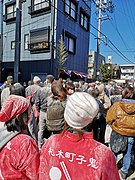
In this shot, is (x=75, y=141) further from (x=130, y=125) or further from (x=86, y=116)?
(x=130, y=125)

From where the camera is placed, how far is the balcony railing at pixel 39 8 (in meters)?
15.1

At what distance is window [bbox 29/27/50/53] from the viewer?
1510cm

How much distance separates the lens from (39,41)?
1566cm

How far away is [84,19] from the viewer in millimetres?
19672

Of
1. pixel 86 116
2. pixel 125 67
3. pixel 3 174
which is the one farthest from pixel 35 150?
pixel 125 67

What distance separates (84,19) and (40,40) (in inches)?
256

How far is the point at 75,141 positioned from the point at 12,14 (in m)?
19.1

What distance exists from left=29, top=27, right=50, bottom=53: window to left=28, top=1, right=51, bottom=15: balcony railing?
1552 mm

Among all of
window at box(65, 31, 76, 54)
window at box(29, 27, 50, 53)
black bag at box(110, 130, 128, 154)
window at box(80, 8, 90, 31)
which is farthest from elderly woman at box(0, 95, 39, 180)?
window at box(80, 8, 90, 31)

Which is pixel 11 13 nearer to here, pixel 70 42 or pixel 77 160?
pixel 70 42

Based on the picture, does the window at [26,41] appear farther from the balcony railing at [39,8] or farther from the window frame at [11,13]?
the window frame at [11,13]

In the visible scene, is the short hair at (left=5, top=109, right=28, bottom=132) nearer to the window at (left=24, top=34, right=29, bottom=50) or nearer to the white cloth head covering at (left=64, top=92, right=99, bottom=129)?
the white cloth head covering at (left=64, top=92, right=99, bottom=129)

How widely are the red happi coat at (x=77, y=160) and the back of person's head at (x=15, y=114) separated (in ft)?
1.33

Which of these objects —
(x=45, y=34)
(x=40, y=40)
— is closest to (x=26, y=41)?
(x=40, y=40)
